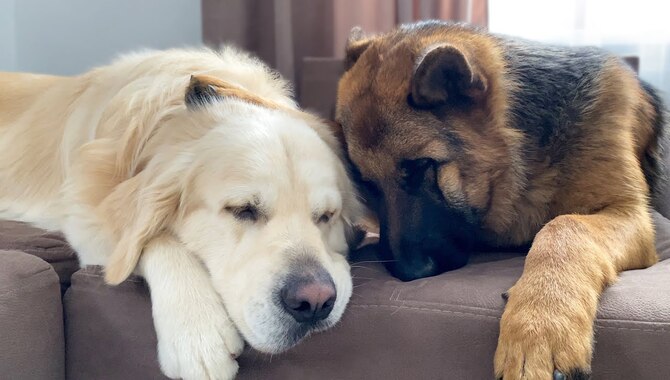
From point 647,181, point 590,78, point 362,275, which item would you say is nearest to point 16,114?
point 362,275

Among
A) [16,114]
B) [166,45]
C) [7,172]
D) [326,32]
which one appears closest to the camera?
[7,172]

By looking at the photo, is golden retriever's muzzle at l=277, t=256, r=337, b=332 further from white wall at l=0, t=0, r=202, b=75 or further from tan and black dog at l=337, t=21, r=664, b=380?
white wall at l=0, t=0, r=202, b=75

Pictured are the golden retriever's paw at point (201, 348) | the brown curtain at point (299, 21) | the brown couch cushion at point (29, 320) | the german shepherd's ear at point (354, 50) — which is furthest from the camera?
the brown curtain at point (299, 21)

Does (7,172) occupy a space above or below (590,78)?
below

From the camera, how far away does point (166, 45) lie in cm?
345

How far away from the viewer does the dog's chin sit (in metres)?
1.20

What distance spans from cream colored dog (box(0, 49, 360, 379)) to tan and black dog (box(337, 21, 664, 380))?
13 centimetres

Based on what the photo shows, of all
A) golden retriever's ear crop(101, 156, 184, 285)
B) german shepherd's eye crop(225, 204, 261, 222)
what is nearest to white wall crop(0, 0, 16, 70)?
golden retriever's ear crop(101, 156, 184, 285)

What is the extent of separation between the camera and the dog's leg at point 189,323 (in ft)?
3.82

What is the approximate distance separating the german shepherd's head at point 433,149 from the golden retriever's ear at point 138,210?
45 cm

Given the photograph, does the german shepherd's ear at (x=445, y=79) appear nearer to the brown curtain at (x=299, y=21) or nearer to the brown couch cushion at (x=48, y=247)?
the brown couch cushion at (x=48, y=247)

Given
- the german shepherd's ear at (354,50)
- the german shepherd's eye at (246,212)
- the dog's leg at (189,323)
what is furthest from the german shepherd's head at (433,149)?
the dog's leg at (189,323)

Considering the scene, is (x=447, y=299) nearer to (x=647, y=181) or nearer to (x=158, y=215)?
(x=158, y=215)

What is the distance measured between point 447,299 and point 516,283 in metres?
0.13
